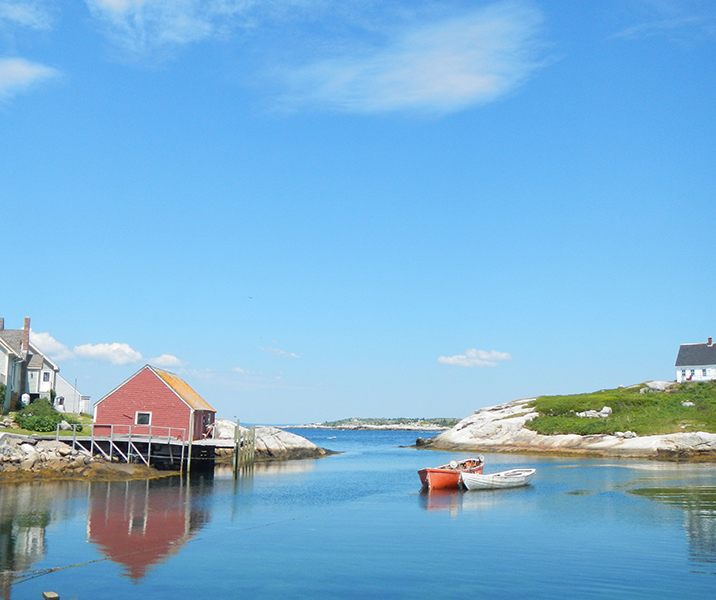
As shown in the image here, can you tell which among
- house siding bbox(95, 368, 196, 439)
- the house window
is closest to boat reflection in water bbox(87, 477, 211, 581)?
house siding bbox(95, 368, 196, 439)

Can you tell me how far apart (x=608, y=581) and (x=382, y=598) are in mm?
7323

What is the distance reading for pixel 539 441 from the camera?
80000mm

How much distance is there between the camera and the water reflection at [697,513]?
2442 cm

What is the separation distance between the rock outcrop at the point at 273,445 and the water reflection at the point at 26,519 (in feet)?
88.7

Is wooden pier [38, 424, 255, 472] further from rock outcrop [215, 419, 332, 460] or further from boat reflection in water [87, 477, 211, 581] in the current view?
rock outcrop [215, 419, 332, 460]

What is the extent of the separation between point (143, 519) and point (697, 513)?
27303 millimetres

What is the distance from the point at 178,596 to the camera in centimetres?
1923

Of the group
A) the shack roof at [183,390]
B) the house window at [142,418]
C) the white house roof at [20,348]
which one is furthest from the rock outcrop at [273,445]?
the white house roof at [20,348]

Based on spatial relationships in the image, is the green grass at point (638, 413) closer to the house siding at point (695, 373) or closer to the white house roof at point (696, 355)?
the house siding at point (695, 373)

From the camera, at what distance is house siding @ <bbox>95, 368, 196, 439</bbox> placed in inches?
2154

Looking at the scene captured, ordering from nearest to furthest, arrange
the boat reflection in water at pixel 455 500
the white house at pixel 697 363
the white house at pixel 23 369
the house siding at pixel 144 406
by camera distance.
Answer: the boat reflection in water at pixel 455 500
the house siding at pixel 144 406
the white house at pixel 23 369
the white house at pixel 697 363

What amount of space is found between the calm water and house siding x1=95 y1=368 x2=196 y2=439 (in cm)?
814

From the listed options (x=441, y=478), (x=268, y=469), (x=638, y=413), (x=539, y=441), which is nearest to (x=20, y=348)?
(x=268, y=469)

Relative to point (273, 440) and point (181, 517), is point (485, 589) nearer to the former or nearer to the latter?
point (181, 517)
